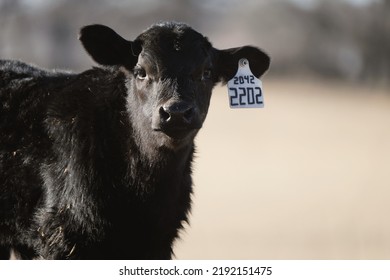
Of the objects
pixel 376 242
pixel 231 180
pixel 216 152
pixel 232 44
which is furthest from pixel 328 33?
pixel 376 242

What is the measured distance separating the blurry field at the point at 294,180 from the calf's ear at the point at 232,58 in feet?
3.95

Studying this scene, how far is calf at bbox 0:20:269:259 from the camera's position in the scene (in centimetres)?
650

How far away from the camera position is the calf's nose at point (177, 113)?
241 inches

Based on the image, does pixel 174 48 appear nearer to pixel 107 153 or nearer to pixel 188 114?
pixel 188 114

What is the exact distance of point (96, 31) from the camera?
271 inches

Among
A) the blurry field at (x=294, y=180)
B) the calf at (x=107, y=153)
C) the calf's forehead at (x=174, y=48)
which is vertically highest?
the calf's forehead at (x=174, y=48)

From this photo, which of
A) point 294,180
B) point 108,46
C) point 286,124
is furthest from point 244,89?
point 286,124

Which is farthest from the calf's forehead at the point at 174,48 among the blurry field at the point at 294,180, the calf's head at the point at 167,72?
the blurry field at the point at 294,180

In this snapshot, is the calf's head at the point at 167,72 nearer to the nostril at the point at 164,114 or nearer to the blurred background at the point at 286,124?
the nostril at the point at 164,114

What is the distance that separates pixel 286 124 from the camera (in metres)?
21.3

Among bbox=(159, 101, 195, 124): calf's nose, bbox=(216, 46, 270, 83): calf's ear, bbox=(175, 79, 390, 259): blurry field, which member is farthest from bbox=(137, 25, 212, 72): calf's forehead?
bbox=(175, 79, 390, 259): blurry field

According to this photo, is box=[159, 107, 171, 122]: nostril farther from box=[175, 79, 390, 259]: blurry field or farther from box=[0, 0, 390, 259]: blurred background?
box=[0, 0, 390, 259]: blurred background

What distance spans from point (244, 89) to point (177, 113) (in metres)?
1.20
